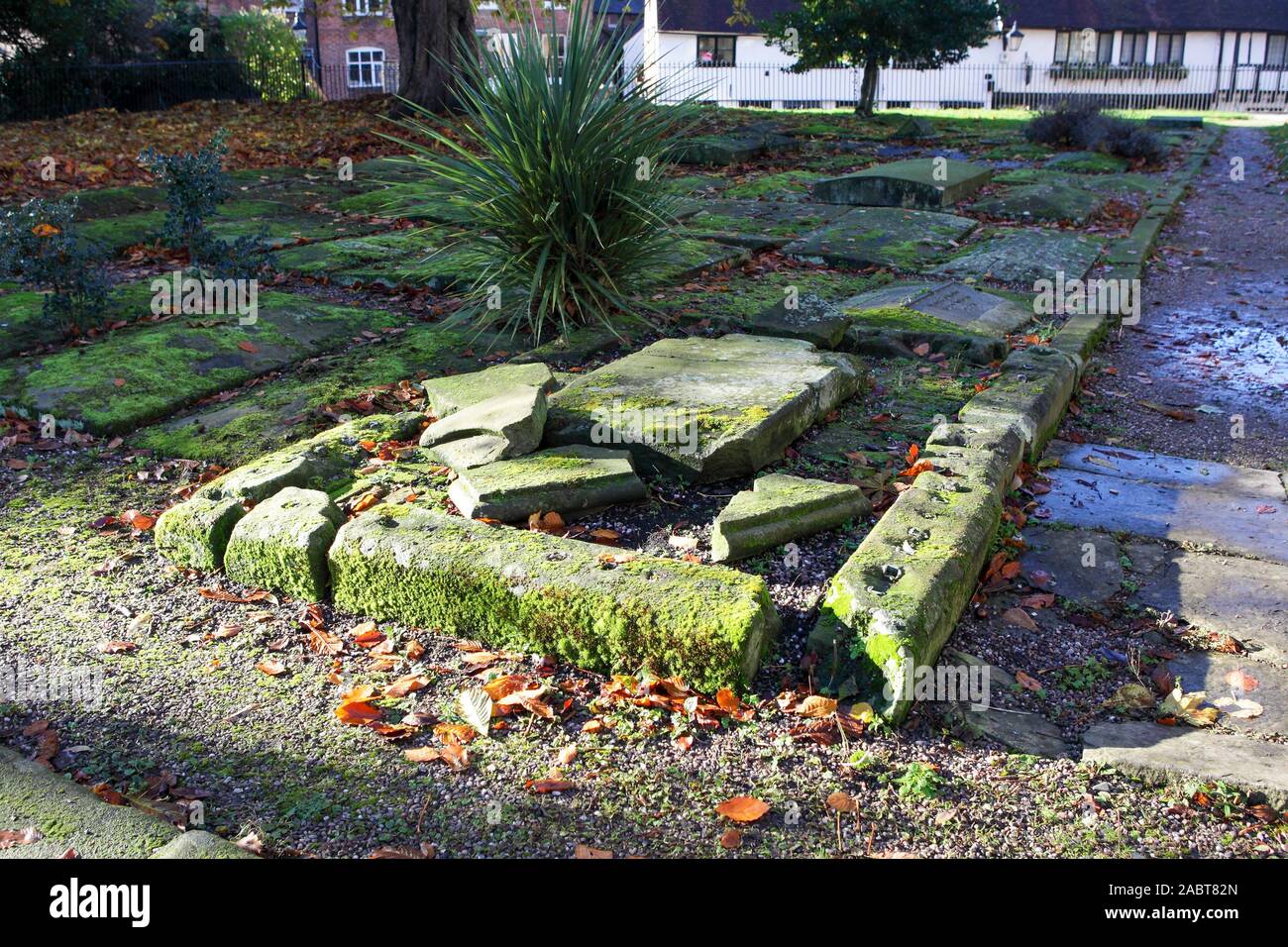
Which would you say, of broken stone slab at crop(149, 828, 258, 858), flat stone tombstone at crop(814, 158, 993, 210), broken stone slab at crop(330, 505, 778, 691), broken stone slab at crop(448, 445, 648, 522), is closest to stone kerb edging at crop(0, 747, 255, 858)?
broken stone slab at crop(149, 828, 258, 858)

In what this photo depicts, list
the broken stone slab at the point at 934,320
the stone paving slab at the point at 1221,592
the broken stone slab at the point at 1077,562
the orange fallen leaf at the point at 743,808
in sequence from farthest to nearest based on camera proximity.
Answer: the broken stone slab at the point at 934,320 → the broken stone slab at the point at 1077,562 → the stone paving slab at the point at 1221,592 → the orange fallen leaf at the point at 743,808

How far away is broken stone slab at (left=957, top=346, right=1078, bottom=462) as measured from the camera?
4141 mm

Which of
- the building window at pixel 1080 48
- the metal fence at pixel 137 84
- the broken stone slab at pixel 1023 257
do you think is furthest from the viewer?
the building window at pixel 1080 48

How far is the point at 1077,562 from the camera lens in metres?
3.44

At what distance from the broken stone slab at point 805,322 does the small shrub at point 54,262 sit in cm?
326

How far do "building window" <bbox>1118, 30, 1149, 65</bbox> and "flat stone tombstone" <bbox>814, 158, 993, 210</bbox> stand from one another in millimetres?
30383

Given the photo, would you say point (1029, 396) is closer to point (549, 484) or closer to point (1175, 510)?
point (1175, 510)

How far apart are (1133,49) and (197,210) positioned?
3655 centimetres

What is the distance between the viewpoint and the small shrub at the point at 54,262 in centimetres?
518

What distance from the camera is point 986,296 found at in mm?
6309

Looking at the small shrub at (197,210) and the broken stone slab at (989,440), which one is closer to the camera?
the broken stone slab at (989,440)

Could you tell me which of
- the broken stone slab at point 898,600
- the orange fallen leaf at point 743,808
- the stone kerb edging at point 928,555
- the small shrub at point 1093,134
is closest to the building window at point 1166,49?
the small shrub at point 1093,134

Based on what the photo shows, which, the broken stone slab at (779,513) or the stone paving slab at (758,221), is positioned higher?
the stone paving slab at (758,221)

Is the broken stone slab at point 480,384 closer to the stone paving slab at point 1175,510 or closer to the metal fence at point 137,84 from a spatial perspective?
the stone paving slab at point 1175,510
